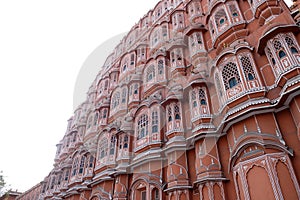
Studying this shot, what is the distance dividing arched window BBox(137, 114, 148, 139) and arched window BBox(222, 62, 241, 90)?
6.98 metres

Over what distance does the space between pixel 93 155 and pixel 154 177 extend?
31.3 ft

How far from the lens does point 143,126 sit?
55.0 feet

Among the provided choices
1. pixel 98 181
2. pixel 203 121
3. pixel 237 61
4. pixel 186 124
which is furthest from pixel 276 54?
pixel 98 181

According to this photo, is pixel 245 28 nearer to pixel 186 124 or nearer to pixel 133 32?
pixel 186 124

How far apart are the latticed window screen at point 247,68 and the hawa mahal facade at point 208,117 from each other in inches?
2.0

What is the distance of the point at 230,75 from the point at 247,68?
955 mm

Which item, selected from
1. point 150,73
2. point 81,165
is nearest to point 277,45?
point 150,73

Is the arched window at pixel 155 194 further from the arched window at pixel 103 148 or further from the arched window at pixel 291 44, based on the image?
the arched window at pixel 291 44

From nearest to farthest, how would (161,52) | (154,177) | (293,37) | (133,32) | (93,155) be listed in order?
(293,37)
(154,177)
(161,52)
(93,155)
(133,32)

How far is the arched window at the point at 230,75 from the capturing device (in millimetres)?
11739

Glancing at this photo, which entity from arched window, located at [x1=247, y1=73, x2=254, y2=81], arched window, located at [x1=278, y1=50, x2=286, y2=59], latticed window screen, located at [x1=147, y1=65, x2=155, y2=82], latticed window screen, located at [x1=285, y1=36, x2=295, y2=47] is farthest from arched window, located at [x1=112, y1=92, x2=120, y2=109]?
latticed window screen, located at [x1=285, y1=36, x2=295, y2=47]

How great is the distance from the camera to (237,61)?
11820 mm

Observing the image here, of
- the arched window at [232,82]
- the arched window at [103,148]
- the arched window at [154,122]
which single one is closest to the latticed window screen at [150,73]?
the arched window at [154,122]

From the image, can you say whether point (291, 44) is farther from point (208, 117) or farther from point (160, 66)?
point (160, 66)
